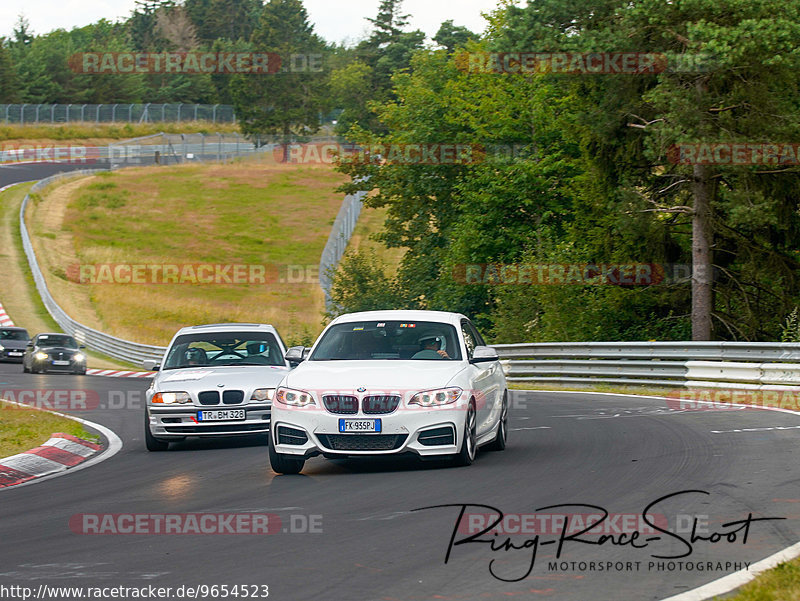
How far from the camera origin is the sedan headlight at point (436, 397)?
10484 mm

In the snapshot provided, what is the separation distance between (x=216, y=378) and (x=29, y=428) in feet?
10.3

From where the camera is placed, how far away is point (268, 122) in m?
121

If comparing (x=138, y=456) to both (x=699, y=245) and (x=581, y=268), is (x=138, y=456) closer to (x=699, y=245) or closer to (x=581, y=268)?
(x=699, y=245)

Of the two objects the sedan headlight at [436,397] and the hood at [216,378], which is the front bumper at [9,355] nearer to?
the hood at [216,378]

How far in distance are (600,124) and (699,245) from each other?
3780 millimetres

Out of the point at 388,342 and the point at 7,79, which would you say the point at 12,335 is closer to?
the point at 388,342

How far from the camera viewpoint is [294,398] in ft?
35.0

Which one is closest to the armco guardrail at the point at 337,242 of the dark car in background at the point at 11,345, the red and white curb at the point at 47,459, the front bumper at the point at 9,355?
the dark car in background at the point at 11,345

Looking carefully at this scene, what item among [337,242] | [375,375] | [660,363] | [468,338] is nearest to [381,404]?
[375,375]

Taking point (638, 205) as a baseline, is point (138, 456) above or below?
below

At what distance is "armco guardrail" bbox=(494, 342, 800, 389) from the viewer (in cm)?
1908

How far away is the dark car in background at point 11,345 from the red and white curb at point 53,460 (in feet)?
87.8

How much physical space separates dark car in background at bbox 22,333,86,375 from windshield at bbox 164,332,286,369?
20.5 meters

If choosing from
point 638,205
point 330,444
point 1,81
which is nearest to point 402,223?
point 638,205
